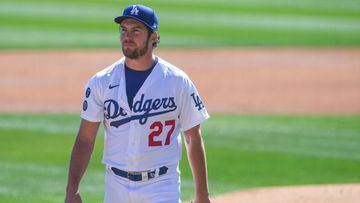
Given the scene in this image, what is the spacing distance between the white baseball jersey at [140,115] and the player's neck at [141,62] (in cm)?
5

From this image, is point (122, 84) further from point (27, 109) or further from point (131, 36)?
point (27, 109)

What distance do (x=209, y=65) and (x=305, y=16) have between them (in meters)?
10.1

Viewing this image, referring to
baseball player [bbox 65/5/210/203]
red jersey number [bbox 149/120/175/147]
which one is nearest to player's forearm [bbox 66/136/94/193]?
baseball player [bbox 65/5/210/203]

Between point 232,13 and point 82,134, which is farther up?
point 232,13

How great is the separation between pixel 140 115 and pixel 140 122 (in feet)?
0.14

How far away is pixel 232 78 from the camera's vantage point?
17297mm

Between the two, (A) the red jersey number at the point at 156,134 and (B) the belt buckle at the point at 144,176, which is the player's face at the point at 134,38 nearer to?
(A) the red jersey number at the point at 156,134

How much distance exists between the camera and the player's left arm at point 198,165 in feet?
17.3

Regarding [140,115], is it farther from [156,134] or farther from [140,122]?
[156,134]

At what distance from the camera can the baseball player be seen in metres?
5.21

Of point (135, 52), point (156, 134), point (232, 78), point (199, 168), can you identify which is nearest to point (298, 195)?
point (199, 168)

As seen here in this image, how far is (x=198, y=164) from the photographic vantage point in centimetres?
530

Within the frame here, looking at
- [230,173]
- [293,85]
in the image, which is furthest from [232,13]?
[230,173]

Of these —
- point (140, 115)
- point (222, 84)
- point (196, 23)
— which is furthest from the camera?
point (196, 23)
